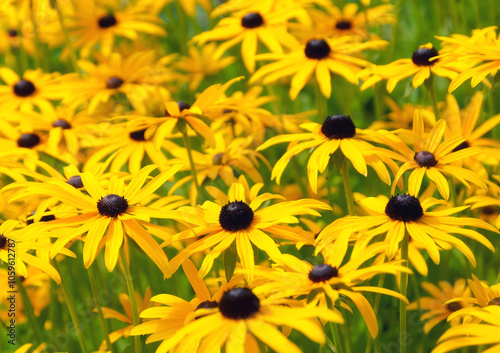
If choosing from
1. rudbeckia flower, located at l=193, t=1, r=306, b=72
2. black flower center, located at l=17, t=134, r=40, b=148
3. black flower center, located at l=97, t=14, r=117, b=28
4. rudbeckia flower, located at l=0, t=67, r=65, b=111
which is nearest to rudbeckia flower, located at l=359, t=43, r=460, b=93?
rudbeckia flower, located at l=193, t=1, r=306, b=72

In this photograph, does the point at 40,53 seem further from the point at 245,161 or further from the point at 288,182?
the point at 245,161

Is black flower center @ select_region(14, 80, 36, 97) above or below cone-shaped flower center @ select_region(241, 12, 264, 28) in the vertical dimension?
below

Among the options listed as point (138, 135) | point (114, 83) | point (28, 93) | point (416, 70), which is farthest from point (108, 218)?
point (28, 93)

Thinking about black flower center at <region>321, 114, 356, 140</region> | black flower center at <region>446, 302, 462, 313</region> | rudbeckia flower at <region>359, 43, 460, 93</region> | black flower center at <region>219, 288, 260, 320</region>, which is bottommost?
black flower center at <region>446, 302, 462, 313</region>

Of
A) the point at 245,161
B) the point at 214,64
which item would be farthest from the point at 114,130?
the point at 214,64

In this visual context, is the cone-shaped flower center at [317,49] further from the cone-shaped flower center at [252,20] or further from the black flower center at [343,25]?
the black flower center at [343,25]

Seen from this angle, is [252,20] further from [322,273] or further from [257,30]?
[322,273]

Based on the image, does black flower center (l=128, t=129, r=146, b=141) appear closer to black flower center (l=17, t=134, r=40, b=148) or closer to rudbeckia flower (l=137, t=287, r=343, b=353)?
black flower center (l=17, t=134, r=40, b=148)
